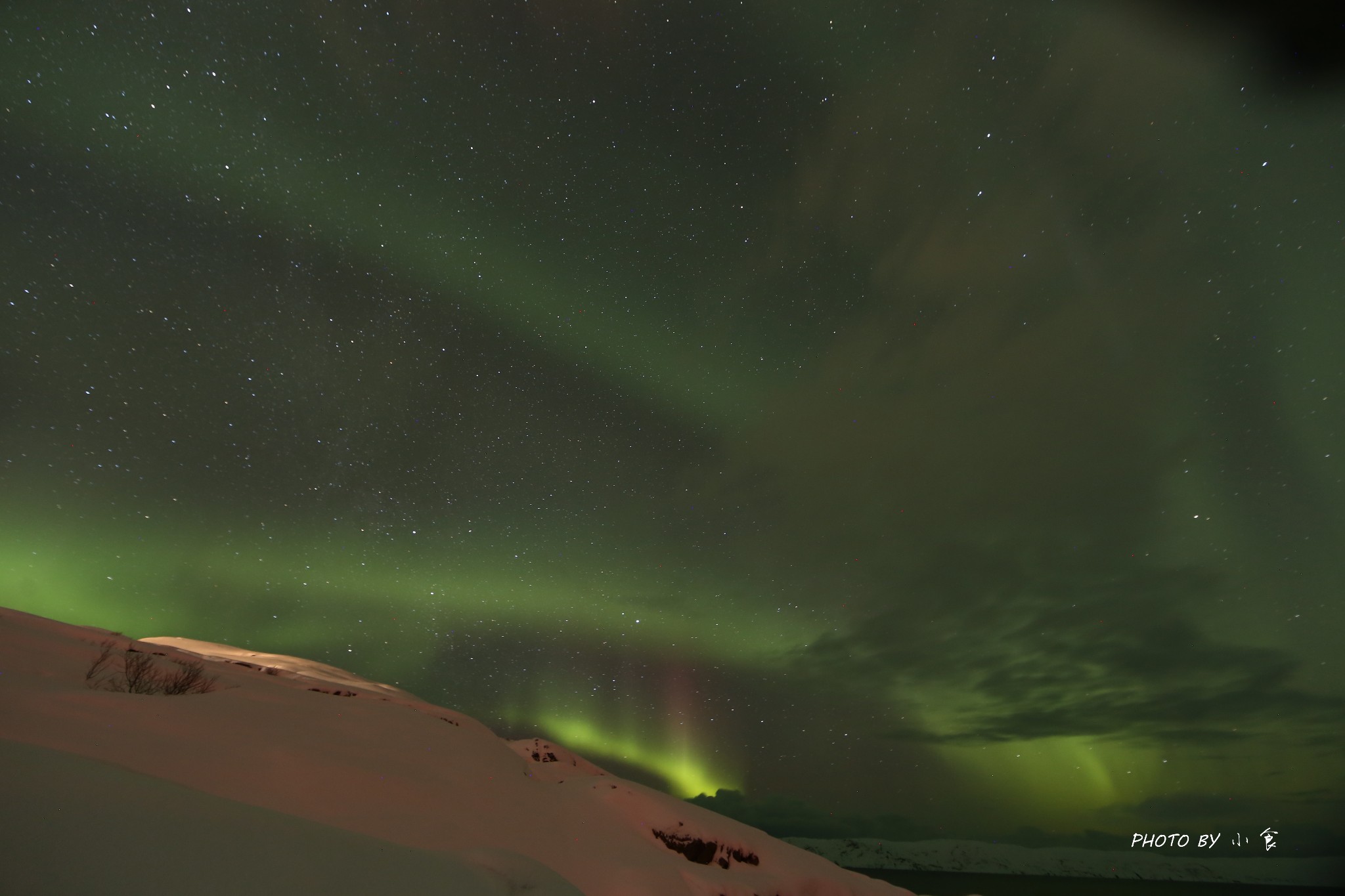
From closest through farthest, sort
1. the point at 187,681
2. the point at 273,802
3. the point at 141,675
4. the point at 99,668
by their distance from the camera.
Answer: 1. the point at 273,802
2. the point at 99,668
3. the point at 141,675
4. the point at 187,681

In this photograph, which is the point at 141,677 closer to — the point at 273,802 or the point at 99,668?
the point at 99,668

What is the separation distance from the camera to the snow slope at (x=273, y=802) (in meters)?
3.31

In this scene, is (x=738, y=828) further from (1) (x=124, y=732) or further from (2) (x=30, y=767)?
(2) (x=30, y=767)

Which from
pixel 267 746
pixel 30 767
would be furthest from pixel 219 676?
pixel 30 767

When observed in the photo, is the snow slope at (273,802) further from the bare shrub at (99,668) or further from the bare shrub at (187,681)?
the bare shrub at (187,681)

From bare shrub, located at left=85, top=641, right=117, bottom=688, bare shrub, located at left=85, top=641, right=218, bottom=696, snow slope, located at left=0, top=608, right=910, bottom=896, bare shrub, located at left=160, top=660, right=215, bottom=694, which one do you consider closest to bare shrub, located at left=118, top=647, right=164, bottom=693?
bare shrub, located at left=85, top=641, right=218, bottom=696

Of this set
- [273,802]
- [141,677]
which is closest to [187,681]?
[141,677]

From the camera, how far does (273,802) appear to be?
6566 millimetres

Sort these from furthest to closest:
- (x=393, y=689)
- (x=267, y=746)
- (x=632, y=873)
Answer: (x=393, y=689) → (x=632, y=873) → (x=267, y=746)

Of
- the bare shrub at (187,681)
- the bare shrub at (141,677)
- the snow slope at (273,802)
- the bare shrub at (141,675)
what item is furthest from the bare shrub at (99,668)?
the bare shrub at (187,681)

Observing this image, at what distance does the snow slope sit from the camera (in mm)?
3311

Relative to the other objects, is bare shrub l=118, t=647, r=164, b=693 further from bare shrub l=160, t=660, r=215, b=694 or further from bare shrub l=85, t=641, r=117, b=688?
bare shrub l=85, t=641, r=117, b=688

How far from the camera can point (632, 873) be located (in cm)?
1270

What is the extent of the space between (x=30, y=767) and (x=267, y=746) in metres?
5.09
